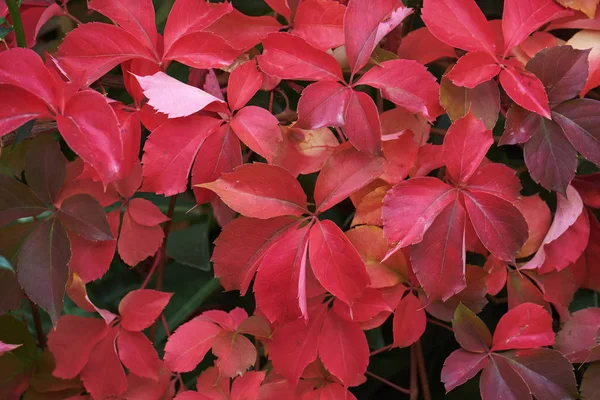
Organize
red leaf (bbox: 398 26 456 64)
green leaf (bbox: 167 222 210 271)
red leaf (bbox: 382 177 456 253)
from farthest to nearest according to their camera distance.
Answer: green leaf (bbox: 167 222 210 271) → red leaf (bbox: 398 26 456 64) → red leaf (bbox: 382 177 456 253)

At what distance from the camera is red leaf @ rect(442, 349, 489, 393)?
506 mm

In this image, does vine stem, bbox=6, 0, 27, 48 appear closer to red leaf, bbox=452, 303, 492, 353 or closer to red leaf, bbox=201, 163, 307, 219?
red leaf, bbox=201, 163, 307, 219

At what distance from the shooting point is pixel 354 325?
21.0 inches

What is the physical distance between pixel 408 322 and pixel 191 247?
38cm

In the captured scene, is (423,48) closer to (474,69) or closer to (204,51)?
(474,69)

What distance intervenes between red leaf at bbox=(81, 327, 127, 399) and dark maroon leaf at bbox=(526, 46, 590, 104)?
1.58 feet

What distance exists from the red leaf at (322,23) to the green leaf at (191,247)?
1.20 ft

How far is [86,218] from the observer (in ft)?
1.72

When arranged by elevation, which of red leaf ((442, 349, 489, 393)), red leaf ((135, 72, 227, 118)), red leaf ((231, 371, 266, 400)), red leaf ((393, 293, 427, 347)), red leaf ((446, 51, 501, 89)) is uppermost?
red leaf ((446, 51, 501, 89))

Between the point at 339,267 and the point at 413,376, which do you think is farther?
the point at 413,376

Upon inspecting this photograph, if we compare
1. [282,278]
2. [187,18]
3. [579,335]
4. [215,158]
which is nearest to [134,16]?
[187,18]

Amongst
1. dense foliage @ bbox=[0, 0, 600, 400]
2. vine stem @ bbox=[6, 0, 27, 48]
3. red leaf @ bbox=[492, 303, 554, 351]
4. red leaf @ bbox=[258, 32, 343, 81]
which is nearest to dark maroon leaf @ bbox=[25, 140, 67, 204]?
dense foliage @ bbox=[0, 0, 600, 400]

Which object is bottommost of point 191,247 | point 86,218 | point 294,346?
point 191,247

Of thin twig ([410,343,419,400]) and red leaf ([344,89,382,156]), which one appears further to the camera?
thin twig ([410,343,419,400])
